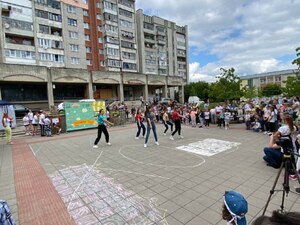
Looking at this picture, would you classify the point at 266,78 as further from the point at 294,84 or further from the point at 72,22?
the point at 294,84

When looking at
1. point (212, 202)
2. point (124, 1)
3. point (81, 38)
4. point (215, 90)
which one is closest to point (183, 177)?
point (212, 202)

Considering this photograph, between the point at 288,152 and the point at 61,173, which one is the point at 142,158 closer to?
the point at 61,173

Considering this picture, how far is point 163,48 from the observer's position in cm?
5647

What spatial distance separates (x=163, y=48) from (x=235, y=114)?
45240 millimetres

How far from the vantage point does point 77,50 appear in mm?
37656

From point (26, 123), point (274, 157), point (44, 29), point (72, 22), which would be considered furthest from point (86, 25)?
point (274, 157)

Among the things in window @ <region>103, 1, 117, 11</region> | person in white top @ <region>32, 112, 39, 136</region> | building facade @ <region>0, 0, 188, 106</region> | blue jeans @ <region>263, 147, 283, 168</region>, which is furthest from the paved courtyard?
window @ <region>103, 1, 117, 11</region>

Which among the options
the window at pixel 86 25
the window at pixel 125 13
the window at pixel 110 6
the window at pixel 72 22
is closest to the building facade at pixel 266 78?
the window at pixel 125 13

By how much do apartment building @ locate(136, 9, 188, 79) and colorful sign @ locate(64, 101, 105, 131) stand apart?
114 feet

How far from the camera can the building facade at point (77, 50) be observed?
29516mm

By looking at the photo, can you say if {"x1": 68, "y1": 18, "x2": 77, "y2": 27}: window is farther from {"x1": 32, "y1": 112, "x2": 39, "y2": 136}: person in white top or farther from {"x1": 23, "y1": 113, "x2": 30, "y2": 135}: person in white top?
{"x1": 32, "y1": 112, "x2": 39, "y2": 136}: person in white top

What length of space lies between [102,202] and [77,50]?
129 ft

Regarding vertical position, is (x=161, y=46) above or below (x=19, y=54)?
above

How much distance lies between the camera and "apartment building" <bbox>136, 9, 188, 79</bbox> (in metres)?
50.1
